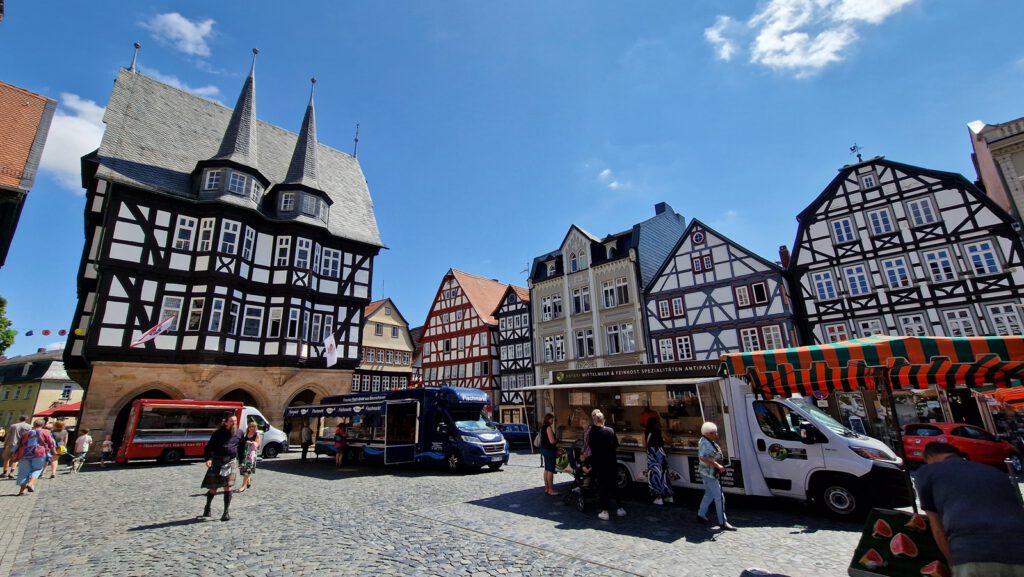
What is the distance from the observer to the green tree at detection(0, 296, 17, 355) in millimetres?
25609

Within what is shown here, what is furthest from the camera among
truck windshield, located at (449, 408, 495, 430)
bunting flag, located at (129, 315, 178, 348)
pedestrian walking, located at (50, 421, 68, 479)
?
bunting flag, located at (129, 315, 178, 348)

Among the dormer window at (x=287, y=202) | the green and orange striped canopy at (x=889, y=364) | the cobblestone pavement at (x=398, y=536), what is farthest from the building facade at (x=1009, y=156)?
the dormer window at (x=287, y=202)

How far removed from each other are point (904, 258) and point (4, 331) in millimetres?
47889

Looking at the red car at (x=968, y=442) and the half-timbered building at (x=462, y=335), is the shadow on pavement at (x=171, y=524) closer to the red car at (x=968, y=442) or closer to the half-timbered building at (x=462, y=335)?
the red car at (x=968, y=442)

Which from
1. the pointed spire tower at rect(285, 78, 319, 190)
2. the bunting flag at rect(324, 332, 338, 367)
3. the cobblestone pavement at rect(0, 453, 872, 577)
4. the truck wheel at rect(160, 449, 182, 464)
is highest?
the pointed spire tower at rect(285, 78, 319, 190)

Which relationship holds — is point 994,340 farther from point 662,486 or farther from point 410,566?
point 410,566

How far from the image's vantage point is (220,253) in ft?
70.5

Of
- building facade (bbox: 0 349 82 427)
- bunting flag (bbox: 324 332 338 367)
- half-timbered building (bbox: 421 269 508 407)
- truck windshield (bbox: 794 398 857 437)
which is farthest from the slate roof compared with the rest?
building facade (bbox: 0 349 82 427)

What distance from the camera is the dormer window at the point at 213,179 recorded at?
22438 millimetres

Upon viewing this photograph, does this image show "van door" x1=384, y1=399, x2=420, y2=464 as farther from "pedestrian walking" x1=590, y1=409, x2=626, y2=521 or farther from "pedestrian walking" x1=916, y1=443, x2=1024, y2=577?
"pedestrian walking" x1=916, y1=443, x2=1024, y2=577

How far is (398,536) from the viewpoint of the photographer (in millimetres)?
6801

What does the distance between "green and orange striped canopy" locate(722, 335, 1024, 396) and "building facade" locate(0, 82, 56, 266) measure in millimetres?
14313

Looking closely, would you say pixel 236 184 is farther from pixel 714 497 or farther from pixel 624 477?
pixel 714 497

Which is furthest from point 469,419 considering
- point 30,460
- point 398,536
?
point 30,460
